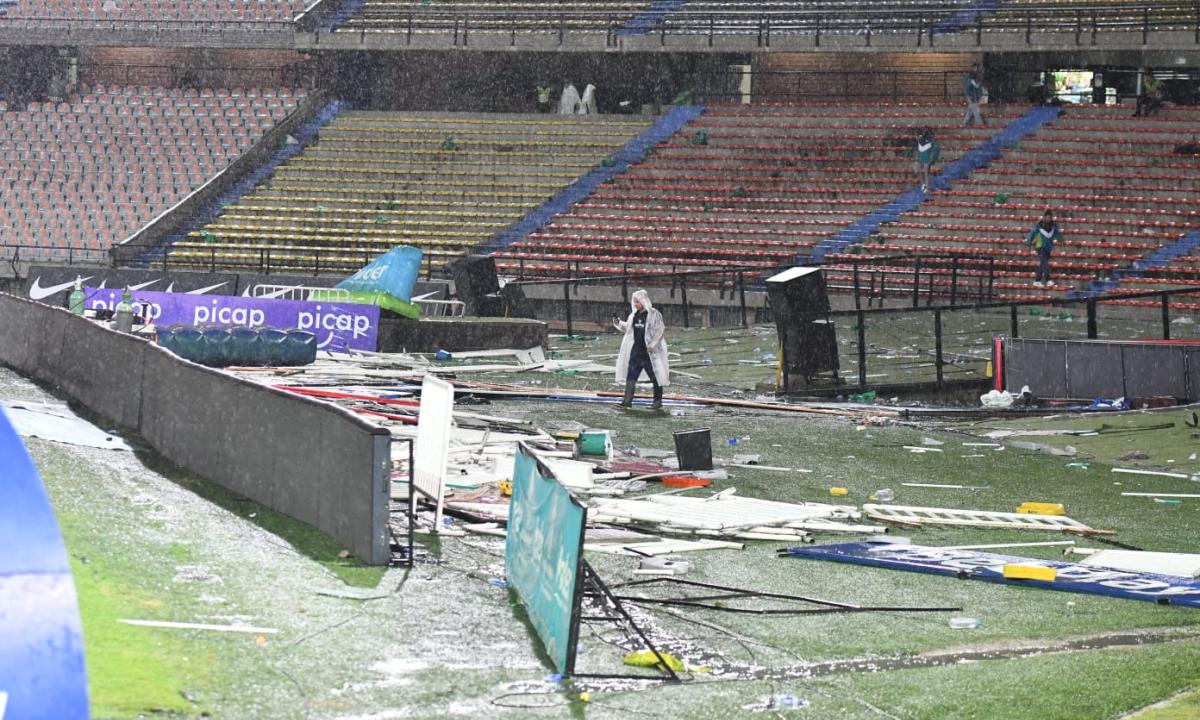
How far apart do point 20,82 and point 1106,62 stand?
32853 mm

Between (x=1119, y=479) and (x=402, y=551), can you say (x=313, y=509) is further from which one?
(x=1119, y=479)

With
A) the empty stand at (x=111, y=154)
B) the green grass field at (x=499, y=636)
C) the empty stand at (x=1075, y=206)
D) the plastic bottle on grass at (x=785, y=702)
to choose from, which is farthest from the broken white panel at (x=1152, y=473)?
the empty stand at (x=111, y=154)

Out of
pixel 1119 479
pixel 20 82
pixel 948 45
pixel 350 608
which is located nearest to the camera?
pixel 350 608

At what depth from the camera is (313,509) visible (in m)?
12.4

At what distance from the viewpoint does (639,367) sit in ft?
69.9

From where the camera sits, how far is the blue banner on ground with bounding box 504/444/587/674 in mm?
8594

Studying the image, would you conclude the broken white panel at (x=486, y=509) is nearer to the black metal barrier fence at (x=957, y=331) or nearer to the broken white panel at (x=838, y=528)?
the broken white panel at (x=838, y=528)

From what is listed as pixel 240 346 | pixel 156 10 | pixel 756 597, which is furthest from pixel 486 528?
pixel 156 10

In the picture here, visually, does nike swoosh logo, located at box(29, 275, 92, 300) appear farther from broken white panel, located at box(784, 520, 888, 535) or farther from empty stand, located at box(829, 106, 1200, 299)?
broken white panel, located at box(784, 520, 888, 535)

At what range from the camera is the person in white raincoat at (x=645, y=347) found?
832 inches

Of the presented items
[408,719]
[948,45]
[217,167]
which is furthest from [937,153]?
[408,719]

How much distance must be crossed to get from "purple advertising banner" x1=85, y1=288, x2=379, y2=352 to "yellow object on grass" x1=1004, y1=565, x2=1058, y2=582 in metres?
17.6

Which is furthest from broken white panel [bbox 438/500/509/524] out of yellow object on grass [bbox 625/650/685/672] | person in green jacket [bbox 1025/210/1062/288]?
person in green jacket [bbox 1025/210/1062/288]

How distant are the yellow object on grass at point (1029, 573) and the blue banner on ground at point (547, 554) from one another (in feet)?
11.2
